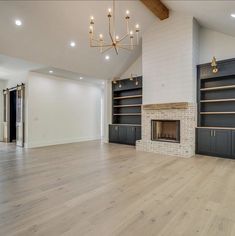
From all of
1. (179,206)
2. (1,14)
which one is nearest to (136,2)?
(1,14)

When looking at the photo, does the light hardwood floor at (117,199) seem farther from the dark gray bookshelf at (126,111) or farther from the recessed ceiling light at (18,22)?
the recessed ceiling light at (18,22)

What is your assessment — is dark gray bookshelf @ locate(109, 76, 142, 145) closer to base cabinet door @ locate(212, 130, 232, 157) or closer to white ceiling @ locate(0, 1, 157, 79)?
white ceiling @ locate(0, 1, 157, 79)

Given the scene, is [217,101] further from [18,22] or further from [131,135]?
[18,22]

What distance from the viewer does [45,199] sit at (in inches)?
105

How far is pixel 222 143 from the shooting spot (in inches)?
208

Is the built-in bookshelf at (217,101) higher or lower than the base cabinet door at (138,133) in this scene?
higher

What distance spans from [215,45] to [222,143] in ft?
10.2

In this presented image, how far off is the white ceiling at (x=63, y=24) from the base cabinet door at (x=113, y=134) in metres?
3.07

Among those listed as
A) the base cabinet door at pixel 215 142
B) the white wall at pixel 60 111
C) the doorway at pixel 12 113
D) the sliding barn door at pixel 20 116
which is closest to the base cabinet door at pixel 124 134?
the white wall at pixel 60 111

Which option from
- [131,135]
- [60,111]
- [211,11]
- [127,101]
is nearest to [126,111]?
[127,101]

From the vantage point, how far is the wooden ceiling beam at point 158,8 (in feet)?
16.9

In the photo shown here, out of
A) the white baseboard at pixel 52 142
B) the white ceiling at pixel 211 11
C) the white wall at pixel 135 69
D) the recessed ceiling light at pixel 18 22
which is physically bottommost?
the white baseboard at pixel 52 142

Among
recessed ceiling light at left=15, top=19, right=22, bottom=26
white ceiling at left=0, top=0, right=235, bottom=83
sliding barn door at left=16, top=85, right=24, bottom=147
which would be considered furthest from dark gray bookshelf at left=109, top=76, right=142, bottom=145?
recessed ceiling light at left=15, top=19, right=22, bottom=26

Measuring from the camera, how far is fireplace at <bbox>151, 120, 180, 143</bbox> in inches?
253
